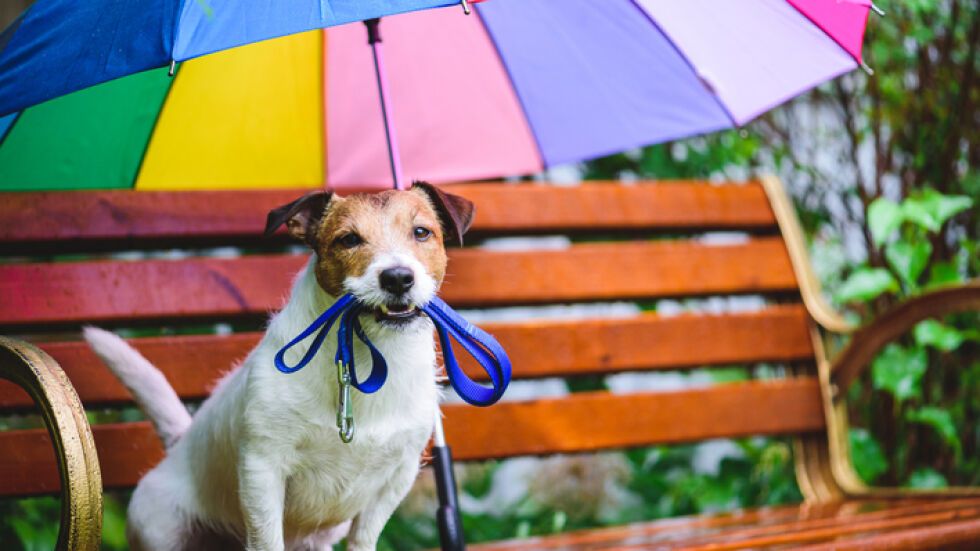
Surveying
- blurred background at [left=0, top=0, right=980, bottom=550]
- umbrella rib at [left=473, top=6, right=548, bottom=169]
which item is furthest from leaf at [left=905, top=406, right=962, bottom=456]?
umbrella rib at [left=473, top=6, right=548, bottom=169]

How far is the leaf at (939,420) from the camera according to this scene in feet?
8.79

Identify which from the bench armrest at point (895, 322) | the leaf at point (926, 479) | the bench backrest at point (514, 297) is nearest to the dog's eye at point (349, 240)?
→ the bench backrest at point (514, 297)

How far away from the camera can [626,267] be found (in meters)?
2.51

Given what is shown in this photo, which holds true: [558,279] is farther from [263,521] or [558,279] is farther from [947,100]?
[947,100]

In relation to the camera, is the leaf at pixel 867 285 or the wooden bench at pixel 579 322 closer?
the wooden bench at pixel 579 322

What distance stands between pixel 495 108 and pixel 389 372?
986mm

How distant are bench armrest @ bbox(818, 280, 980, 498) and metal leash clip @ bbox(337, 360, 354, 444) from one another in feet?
5.37

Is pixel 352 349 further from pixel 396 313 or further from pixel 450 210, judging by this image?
pixel 450 210

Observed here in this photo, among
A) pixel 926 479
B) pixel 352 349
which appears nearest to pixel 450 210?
pixel 352 349

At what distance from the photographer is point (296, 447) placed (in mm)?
1426

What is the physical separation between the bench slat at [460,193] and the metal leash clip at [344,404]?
0.99 meters

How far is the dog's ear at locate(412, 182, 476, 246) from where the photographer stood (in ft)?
5.06

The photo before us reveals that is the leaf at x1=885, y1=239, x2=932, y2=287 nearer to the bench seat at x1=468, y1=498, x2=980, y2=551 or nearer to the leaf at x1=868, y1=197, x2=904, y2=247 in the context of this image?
the leaf at x1=868, y1=197, x2=904, y2=247

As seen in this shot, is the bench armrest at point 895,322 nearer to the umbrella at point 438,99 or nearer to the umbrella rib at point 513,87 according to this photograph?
the umbrella at point 438,99
